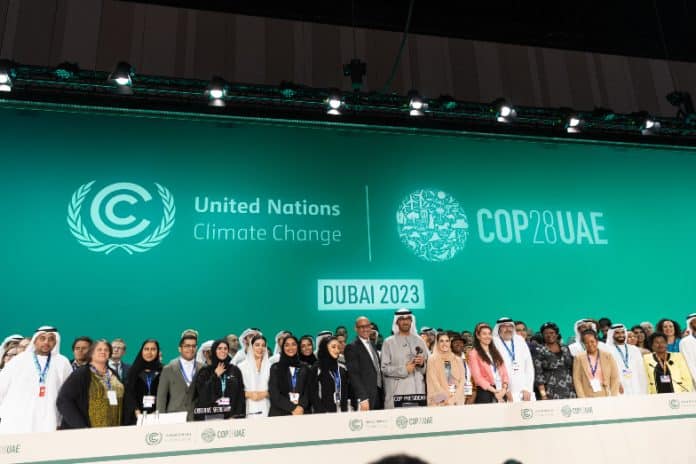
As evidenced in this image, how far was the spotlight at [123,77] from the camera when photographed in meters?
5.27

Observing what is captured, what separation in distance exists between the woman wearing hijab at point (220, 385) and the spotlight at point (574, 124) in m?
5.01

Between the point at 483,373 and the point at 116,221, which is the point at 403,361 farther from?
the point at 116,221

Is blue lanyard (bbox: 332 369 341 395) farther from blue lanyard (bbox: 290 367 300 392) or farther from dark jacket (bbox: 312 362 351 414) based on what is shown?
blue lanyard (bbox: 290 367 300 392)

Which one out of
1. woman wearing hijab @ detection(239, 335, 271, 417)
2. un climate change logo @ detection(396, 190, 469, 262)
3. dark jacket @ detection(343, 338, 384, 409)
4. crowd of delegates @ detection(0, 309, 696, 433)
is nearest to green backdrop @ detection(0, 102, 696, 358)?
un climate change logo @ detection(396, 190, 469, 262)

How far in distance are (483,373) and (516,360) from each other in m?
0.34

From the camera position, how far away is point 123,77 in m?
5.28

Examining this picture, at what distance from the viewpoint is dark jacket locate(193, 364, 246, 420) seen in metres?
3.97

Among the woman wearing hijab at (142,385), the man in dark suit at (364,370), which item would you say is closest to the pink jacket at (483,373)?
the man in dark suit at (364,370)

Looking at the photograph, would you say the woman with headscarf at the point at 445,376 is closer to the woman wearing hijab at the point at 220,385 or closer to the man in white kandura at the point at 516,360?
the man in white kandura at the point at 516,360

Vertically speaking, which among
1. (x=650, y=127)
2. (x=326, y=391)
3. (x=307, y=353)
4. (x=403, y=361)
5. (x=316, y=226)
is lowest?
(x=326, y=391)

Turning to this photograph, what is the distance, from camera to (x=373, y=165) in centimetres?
640

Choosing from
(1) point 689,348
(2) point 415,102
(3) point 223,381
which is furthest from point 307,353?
(1) point 689,348

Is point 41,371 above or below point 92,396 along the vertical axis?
above

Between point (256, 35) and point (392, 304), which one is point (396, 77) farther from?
point (392, 304)
